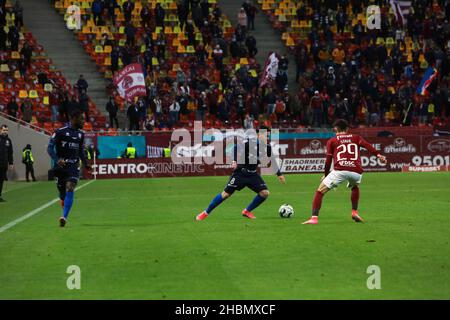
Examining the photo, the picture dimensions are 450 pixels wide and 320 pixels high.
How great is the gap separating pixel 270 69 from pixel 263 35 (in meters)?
9.63

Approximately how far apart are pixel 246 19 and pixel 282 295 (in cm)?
4603

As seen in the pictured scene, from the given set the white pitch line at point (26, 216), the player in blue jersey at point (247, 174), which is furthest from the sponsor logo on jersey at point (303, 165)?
the player in blue jersey at point (247, 174)

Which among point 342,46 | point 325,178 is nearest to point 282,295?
point 325,178

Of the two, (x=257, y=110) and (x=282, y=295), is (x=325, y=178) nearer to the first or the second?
(x=282, y=295)

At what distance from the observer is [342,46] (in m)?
53.2

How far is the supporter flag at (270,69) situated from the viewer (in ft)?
151

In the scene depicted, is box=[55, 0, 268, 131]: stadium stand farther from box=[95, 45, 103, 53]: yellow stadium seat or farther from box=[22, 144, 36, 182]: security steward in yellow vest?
box=[22, 144, 36, 182]: security steward in yellow vest

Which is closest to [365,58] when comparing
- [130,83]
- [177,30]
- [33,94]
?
[177,30]

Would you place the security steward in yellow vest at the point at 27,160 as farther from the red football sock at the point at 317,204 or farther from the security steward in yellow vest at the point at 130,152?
the red football sock at the point at 317,204

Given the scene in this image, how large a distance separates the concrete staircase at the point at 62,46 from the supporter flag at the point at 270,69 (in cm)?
793

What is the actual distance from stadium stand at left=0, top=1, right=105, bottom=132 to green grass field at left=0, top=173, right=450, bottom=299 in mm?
18630

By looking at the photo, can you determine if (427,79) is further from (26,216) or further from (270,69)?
(26,216)

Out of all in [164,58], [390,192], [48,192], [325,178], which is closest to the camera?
[325,178]

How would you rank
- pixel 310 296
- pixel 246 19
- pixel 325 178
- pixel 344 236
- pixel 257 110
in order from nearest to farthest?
pixel 310 296, pixel 344 236, pixel 325 178, pixel 257 110, pixel 246 19
